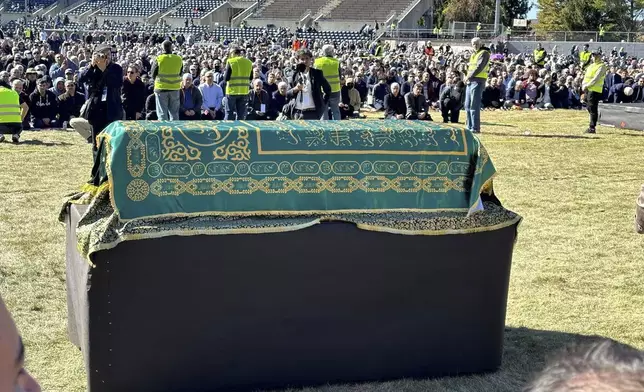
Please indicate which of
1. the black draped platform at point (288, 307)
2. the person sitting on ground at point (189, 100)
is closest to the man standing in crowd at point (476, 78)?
the person sitting on ground at point (189, 100)

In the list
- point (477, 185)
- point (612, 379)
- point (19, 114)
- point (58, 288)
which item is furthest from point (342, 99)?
point (612, 379)

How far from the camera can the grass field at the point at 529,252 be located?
548cm

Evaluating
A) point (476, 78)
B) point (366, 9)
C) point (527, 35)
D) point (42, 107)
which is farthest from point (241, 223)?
point (366, 9)

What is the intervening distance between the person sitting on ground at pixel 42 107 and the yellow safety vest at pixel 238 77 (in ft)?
11.8

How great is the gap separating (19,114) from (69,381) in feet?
34.0

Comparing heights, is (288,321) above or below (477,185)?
below

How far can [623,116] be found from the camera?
18328mm

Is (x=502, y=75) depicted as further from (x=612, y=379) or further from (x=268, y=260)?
(x=612, y=379)

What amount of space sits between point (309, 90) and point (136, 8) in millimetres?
62339

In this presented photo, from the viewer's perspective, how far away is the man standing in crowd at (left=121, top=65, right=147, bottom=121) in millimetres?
16094

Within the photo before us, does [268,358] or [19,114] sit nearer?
[268,358]

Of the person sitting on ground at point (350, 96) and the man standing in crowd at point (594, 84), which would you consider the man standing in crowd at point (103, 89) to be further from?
the man standing in crowd at point (594, 84)

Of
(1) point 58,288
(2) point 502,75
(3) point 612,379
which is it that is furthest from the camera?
(2) point 502,75

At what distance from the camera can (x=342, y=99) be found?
19.1 meters
